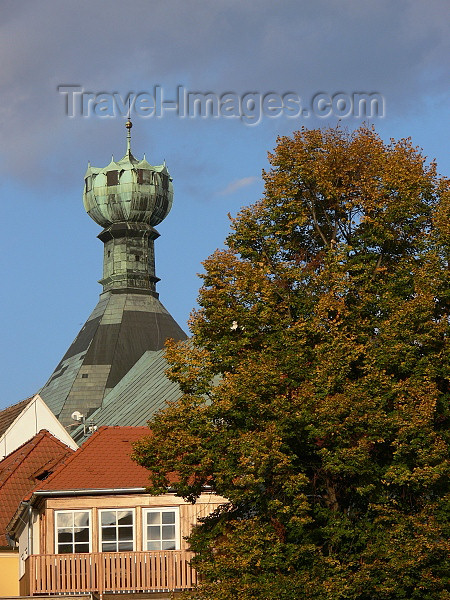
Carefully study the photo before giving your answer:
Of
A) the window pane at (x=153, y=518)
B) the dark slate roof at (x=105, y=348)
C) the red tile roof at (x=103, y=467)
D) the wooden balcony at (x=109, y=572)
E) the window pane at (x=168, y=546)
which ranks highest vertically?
the dark slate roof at (x=105, y=348)

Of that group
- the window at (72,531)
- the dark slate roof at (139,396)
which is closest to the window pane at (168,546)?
the window at (72,531)

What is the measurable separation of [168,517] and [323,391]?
35.5 ft

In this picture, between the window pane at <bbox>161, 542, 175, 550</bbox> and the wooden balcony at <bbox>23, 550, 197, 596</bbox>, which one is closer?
the wooden balcony at <bbox>23, 550, 197, 596</bbox>

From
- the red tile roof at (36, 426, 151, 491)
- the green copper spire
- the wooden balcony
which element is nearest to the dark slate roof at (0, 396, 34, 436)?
the red tile roof at (36, 426, 151, 491)

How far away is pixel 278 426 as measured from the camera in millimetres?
36750

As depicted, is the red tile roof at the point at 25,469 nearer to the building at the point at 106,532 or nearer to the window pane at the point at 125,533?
the building at the point at 106,532

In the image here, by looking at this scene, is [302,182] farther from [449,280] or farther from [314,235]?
[449,280]

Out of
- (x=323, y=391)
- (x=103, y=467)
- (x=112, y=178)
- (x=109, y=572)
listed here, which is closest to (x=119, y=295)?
(x=112, y=178)

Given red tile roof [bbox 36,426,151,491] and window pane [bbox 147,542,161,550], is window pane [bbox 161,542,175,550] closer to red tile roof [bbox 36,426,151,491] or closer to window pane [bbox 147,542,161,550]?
window pane [bbox 147,542,161,550]

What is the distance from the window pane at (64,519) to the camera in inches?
1802

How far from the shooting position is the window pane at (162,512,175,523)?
46000 mm

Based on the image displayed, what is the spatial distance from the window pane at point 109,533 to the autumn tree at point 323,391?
280 inches

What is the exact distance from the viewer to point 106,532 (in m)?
45.7

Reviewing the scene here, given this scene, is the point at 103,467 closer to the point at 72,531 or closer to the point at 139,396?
the point at 72,531
